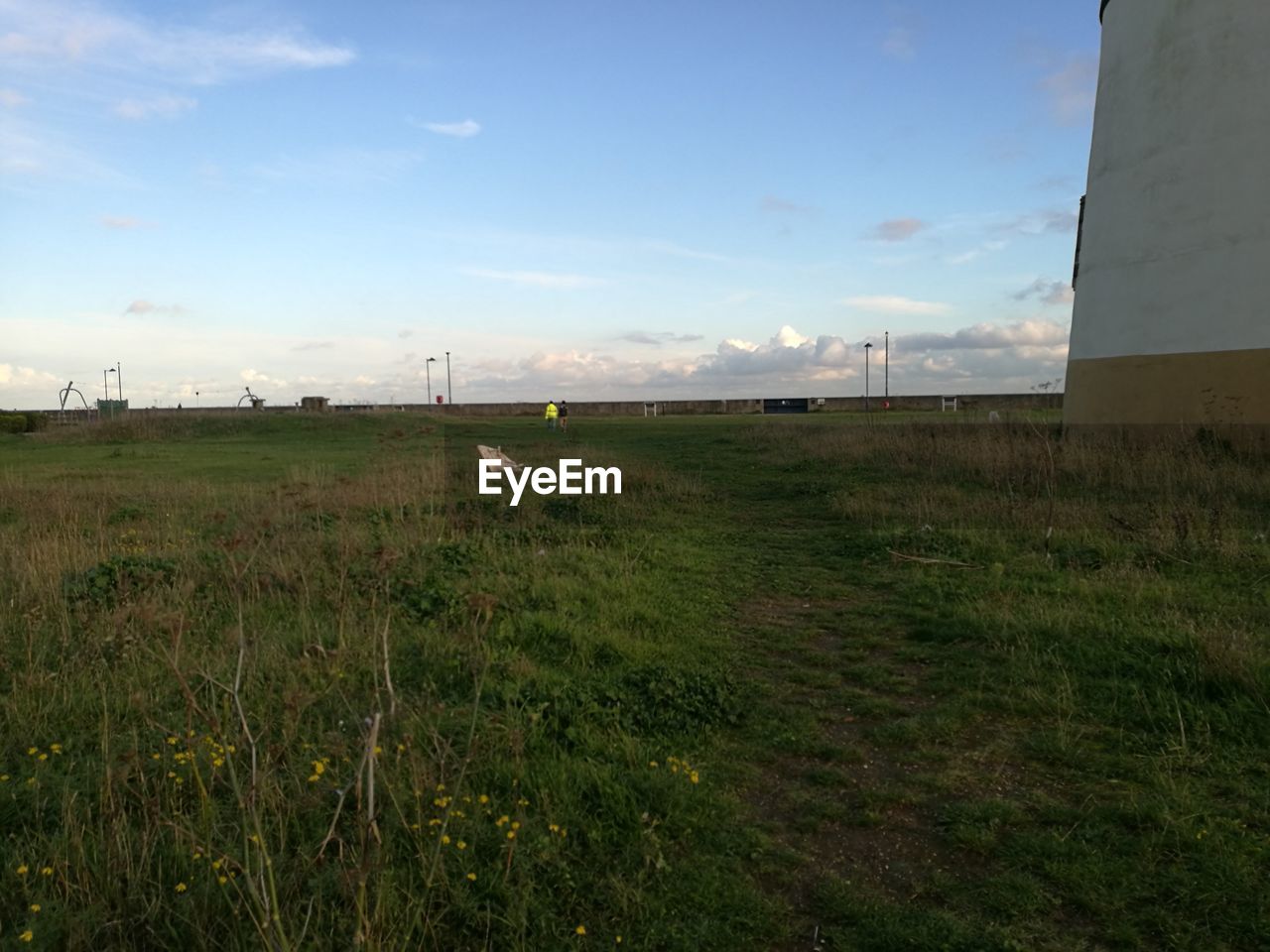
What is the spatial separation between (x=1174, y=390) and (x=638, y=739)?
14.7m

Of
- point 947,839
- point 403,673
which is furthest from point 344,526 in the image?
point 947,839

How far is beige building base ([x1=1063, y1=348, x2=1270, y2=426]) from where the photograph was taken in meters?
13.5

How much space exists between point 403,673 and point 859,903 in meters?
3.08

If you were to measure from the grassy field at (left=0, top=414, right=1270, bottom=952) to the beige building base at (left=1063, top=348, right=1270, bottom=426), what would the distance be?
606cm

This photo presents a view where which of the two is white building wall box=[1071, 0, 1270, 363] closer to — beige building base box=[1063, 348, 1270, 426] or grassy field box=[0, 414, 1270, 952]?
beige building base box=[1063, 348, 1270, 426]

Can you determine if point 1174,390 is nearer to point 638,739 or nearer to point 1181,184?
point 1181,184

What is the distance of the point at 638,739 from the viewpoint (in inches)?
163

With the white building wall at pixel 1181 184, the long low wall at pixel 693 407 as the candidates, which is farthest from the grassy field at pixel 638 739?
the long low wall at pixel 693 407

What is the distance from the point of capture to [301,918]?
2.75 meters

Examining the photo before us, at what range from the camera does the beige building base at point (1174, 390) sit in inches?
530

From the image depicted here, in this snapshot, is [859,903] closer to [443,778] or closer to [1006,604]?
[443,778]

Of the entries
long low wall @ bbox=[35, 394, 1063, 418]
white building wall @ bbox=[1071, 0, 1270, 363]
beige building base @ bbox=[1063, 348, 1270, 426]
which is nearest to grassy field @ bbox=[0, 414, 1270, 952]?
beige building base @ bbox=[1063, 348, 1270, 426]

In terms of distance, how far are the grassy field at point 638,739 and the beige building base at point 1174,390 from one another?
239 inches

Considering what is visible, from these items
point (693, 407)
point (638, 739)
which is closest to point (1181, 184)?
point (638, 739)
